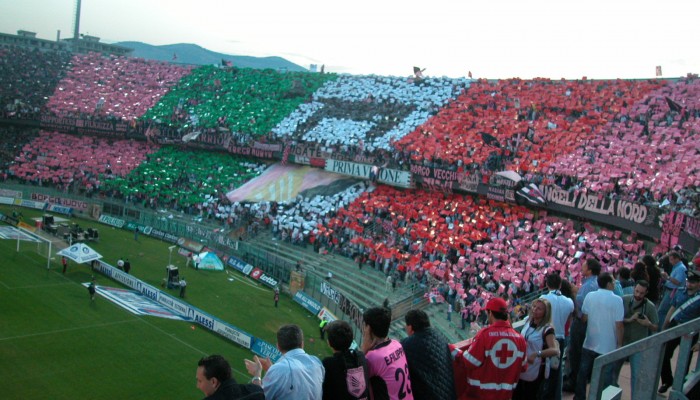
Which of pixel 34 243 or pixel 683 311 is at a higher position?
A: pixel 683 311

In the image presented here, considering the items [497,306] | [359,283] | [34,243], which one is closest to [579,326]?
[497,306]

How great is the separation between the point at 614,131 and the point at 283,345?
102ft

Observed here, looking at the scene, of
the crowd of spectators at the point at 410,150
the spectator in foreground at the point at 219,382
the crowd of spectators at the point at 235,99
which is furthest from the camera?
the crowd of spectators at the point at 235,99

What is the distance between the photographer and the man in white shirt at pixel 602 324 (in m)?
7.29

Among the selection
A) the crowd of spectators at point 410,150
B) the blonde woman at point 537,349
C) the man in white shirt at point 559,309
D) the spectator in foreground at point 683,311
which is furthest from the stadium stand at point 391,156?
the blonde woman at point 537,349

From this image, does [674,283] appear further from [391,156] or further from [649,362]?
[391,156]

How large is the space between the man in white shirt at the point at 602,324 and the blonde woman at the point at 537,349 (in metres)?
1.03

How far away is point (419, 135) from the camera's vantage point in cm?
4172

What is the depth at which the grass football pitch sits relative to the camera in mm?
18391

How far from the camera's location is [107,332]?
2253 cm

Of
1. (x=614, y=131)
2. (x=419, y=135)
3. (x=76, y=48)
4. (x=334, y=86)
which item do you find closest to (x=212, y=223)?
(x=419, y=135)

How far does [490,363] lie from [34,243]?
3381 centimetres

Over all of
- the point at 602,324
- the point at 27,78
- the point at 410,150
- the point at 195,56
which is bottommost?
the point at 602,324

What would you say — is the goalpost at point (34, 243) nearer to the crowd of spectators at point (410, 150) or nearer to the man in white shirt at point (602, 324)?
the crowd of spectators at point (410, 150)
